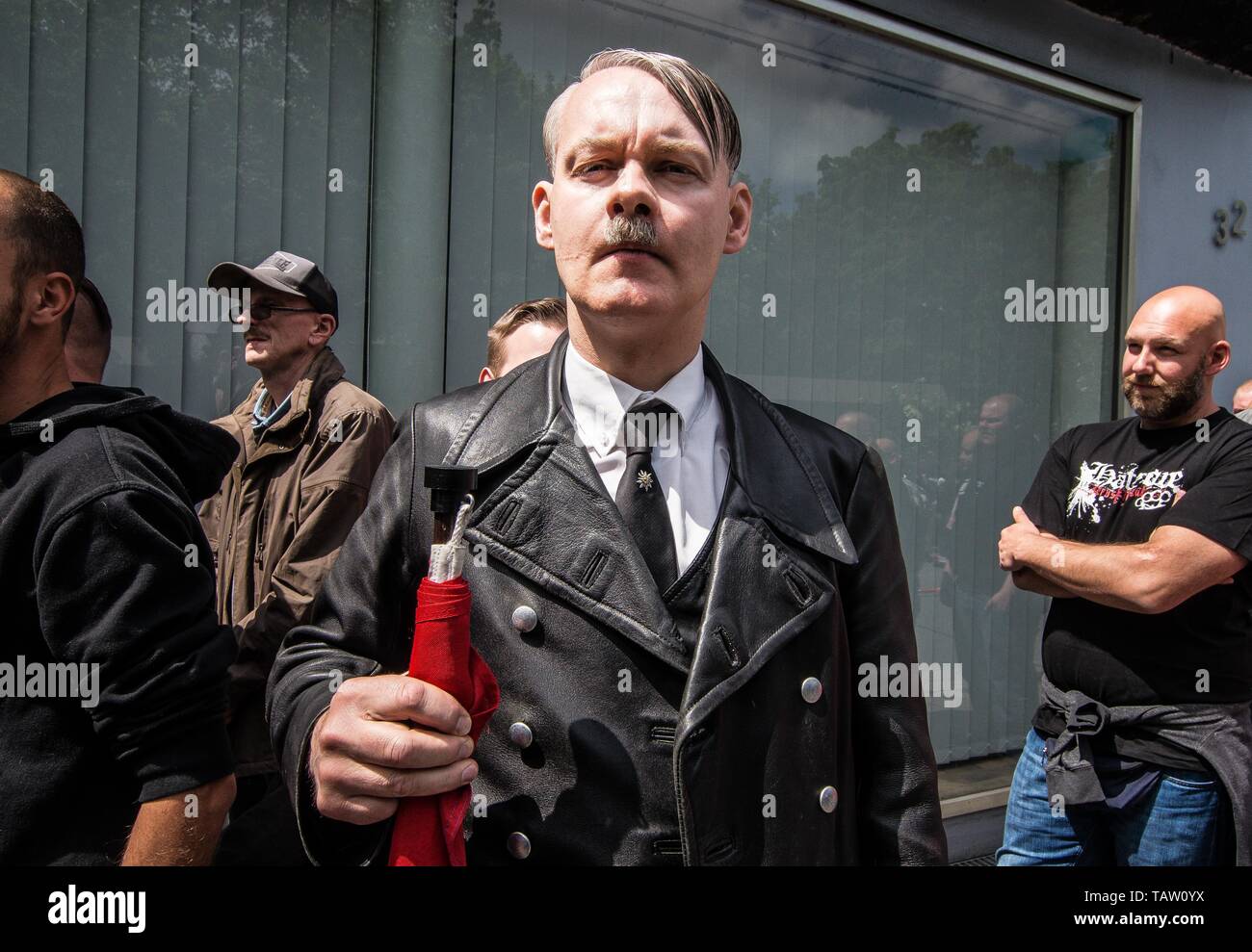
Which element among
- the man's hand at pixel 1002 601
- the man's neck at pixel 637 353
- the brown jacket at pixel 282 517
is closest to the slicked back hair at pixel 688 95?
the man's neck at pixel 637 353

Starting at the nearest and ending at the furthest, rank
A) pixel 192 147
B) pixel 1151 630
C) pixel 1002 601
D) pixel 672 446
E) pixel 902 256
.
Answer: pixel 672 446 < pixel 1151 630 < pixel 192 147 < pixel 902 256 < pixel 1002 601

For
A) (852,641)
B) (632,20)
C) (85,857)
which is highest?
(632,20)

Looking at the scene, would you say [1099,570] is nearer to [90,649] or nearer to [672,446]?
[672,446]

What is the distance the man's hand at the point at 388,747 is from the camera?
106 cm

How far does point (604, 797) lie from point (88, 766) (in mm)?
988

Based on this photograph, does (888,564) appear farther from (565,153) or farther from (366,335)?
(366,335)

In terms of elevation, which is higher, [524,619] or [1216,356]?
[1216,356]

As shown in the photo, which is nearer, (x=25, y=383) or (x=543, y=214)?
(x=543, y=214)

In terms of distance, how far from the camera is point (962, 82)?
4.83m

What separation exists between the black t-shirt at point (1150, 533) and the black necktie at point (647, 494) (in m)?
2.14

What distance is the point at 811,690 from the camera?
1.31m

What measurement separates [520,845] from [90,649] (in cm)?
85

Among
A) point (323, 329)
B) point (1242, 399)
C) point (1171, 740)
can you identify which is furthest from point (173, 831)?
point (1242, 399)

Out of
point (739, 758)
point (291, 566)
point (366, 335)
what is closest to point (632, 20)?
point (366, 335)
